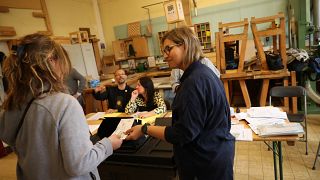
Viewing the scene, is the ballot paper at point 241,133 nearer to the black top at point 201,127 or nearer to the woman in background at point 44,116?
the black top at point 201,127

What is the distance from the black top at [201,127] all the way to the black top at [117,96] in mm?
1823

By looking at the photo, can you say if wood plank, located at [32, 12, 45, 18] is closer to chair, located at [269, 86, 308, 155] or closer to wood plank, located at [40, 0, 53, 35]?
wood plank, located at [40, 0, 53, 35]

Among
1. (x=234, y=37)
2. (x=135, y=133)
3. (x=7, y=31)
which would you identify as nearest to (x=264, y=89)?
(x=234, y=37)

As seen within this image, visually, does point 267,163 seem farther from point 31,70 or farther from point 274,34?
point 31,70

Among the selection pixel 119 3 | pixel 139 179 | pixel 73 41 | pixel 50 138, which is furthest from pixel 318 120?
pixel 119 3

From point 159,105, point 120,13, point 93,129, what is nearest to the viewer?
point 93,129

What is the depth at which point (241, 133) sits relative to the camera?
1759mm

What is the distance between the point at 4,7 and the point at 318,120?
18.8ft

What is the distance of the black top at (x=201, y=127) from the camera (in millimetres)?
1078

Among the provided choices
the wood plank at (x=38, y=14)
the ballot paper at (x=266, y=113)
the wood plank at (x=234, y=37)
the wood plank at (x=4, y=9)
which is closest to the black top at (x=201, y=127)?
the ballot paper at (x=266, y=113)

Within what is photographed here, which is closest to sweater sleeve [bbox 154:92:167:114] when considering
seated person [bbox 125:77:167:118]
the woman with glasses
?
seated person [bbox 125:77:167:118]

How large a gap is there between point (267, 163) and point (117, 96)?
81.2 inches

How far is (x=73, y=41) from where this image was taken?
521cm

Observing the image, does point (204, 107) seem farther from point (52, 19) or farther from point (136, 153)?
point (52, 19)
